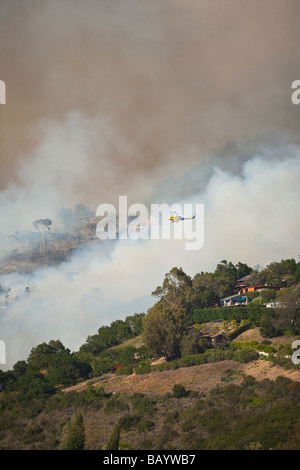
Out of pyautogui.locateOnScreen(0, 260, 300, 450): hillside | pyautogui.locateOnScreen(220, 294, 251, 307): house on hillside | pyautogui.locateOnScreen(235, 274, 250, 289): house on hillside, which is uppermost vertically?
pyautogui.locateOnScreen(235, 274, 250, 289): house on hillside

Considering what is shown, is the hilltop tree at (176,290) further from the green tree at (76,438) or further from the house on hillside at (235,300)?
the green tree at (76,438)

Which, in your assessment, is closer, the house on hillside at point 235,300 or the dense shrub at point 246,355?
the dense shrub at point 246,355

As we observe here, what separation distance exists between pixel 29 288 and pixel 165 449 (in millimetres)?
84167

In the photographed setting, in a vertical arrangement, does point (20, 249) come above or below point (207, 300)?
above

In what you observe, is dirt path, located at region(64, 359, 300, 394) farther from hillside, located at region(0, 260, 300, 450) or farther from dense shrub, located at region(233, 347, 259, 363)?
dense shrub, located at region(233, 347, 259, 363)

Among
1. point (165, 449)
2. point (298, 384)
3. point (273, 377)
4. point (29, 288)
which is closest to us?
point (165, 449)

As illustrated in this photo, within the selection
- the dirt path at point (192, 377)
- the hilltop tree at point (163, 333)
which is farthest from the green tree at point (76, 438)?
the hilltop tree at point (163, 333)

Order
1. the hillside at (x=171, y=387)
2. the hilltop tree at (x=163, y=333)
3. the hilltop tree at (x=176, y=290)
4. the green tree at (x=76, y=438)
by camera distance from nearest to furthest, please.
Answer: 1. the green tree at (x=76, y=438)
2. the hillside at (x=171, y=387)
3. the hilltop tree at (x=163, y=333)
4. the hilltop tree at (x=176, y=290)

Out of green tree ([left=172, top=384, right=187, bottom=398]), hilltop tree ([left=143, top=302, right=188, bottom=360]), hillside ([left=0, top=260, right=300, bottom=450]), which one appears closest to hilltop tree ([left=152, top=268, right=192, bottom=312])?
hillside ([left=0, top=260, right=300, bottom=450])

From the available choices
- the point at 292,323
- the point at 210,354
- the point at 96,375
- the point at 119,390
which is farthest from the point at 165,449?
the point at 292,323

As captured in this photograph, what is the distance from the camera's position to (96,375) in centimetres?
5344

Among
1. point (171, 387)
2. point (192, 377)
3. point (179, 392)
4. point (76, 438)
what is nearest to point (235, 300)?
point (192, 377)

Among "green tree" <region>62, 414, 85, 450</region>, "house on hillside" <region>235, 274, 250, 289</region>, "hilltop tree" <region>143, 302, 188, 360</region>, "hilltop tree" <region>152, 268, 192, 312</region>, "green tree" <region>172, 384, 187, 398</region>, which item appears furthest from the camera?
"house on hillside" <region>235, 274, 250, 289</region>

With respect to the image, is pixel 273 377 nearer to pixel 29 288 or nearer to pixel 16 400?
pixel 16 400
